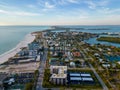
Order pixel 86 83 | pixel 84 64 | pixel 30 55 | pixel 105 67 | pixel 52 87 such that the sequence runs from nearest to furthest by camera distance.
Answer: pixel 52 87, pixel 86 83, pixel 105 67, pixel 84 64, pixel 30 55

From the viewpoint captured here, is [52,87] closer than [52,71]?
Yes

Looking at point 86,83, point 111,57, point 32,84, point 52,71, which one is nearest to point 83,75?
point 86,83

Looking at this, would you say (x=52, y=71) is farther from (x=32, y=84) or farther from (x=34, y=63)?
(x=34, y=63)

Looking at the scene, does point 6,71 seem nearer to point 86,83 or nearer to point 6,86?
point 6,86

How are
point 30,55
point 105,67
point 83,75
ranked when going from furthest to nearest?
1. point 30,55
2. point 105,67
3. point 83,75

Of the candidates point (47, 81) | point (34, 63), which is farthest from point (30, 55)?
point (47, 81)

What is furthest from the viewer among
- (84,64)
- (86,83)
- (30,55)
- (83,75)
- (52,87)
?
(30,55)

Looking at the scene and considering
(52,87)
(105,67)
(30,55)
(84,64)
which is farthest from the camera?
(30,55)

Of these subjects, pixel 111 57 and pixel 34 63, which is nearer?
pixel 34 63
